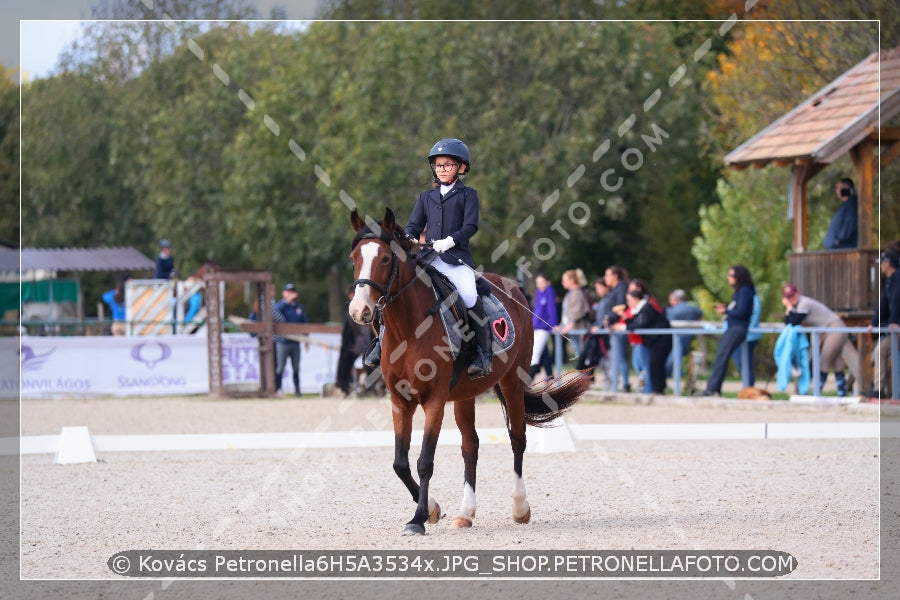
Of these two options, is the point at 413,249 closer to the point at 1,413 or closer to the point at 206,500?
the point at 206,500

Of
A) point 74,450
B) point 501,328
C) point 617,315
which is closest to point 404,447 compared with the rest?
point 501,328

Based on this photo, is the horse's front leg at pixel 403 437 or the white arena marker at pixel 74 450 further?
the white arena marker at pixel 74 450

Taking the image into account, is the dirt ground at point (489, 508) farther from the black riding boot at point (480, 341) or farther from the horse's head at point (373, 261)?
the horse's head at point (373, 261)

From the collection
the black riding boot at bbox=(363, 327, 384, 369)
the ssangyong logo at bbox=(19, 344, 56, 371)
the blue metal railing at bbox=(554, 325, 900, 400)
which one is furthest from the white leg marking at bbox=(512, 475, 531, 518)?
the ssangyong logo at bbox=(19, 344, 56, 371)

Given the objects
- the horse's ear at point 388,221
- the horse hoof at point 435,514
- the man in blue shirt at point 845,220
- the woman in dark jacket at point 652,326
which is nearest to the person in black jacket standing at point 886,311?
the man in blue shirt at point 845,220

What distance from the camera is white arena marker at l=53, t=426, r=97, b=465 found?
13.2 metres

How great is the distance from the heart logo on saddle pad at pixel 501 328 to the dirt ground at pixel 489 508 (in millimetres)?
1252

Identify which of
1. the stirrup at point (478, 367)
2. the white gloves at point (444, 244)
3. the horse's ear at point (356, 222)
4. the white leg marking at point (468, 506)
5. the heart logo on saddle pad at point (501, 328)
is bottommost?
the white leg marking at point (468, 506)

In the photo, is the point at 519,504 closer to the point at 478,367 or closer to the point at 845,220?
the point at 478,367

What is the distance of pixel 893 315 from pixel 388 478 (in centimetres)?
838

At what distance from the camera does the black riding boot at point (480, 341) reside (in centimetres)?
880

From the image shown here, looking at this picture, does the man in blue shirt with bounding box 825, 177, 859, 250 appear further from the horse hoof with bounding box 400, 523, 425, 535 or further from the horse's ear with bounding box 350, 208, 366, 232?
the horse hoof with bounding box 400, 523, 425, 535

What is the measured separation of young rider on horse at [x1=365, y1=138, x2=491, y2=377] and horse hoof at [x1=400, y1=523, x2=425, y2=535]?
113cm

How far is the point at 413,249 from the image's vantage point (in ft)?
28.5
